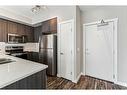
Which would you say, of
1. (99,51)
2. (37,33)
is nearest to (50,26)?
(37,33)

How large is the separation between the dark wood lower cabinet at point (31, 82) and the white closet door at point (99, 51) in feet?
7.87

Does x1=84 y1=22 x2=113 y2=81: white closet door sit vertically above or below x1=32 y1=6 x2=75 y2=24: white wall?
below

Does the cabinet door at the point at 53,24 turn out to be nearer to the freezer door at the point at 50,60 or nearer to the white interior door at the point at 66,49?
the white interior door at the point at 66,49

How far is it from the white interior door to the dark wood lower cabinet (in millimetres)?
1885

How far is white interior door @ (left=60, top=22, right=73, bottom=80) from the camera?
344cm

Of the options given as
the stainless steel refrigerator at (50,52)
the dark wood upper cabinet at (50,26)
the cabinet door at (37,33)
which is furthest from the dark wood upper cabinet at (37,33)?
the stainless steel refrigerator at (50,52)

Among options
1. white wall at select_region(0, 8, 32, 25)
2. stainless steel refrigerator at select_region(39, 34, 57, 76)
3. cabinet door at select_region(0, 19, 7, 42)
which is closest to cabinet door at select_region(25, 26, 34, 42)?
white wall at select_region(0, 8, 32, 25)

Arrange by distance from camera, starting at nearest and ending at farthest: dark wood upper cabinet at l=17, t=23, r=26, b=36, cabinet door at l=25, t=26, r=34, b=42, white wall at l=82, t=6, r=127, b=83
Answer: white wall at l=82, t=6, r=127, b=83
dark wood upper cabinet at l=17, t=23, r=26, b=36
cabinet door at l=25, t=26, r=34, b=42

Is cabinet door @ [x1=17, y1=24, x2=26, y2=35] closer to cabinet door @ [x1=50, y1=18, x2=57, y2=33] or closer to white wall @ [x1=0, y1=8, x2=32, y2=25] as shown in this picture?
white wall @ [x1=0, y1=8, x2=32, y2=25]

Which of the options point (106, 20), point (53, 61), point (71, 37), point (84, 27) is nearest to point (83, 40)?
point (84, 27)

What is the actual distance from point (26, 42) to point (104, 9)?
12.7 ft

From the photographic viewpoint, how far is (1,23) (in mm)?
4016

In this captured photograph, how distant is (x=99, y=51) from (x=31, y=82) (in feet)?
9.05
